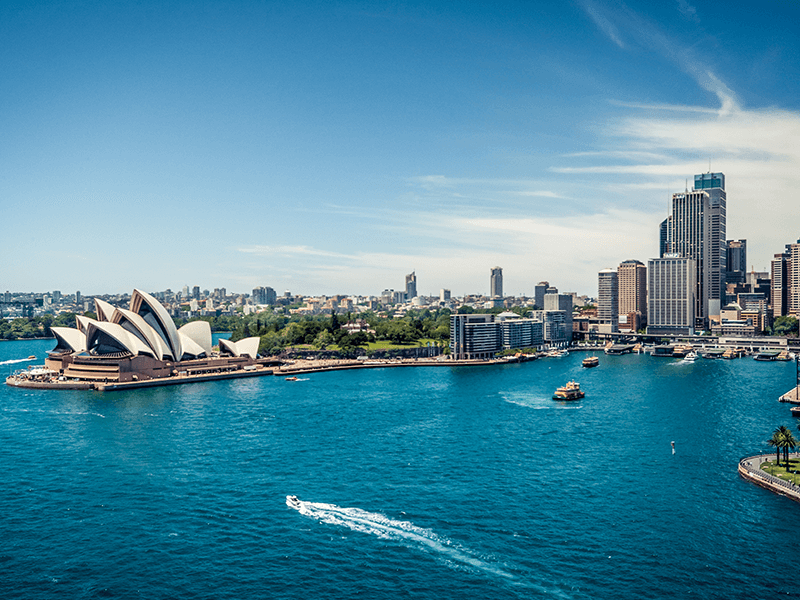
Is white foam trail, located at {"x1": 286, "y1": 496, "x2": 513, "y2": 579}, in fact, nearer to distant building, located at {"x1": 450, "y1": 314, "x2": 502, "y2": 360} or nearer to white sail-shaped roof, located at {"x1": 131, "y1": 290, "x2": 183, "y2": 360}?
white sail-shaped roof, located at {"x1": 131, "y1": 290, "x2": 183, "y2": 360}

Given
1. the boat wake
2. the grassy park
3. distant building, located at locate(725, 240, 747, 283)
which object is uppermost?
distant building, located at locate(725, 240, 747, 283)

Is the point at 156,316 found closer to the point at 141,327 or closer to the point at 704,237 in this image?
the point at 141,327

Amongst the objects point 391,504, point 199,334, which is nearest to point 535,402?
point 391,504

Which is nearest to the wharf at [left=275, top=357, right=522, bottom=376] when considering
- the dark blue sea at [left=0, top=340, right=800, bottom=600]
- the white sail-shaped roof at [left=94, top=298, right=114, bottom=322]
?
the white sail-shaped roof at [left=94, top=298, right=114, bottom=322]

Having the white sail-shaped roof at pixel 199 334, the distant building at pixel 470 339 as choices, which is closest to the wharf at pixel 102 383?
the white sail-shaped roof at pixel 199 334

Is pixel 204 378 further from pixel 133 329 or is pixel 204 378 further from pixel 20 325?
pixel 20 325

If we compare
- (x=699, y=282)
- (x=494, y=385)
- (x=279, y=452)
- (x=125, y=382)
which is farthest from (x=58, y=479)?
(x=699, y=282)

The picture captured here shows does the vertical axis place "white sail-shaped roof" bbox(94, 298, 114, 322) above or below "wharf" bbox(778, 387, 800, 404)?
above
